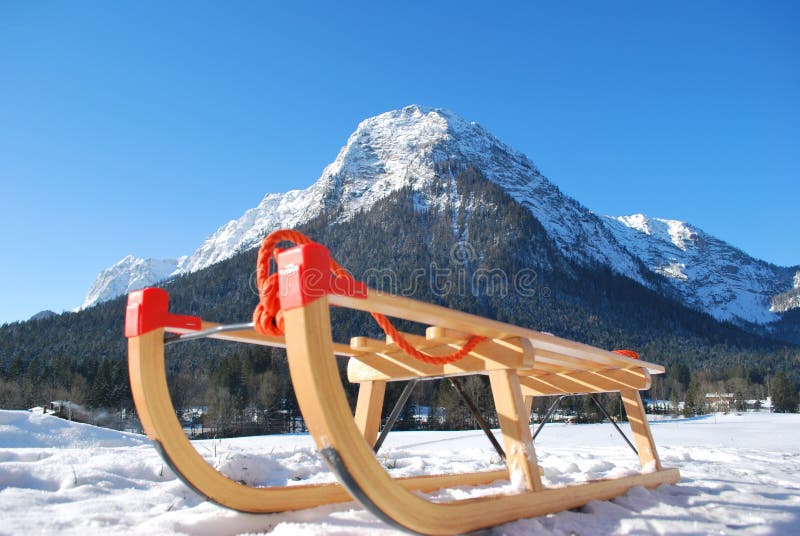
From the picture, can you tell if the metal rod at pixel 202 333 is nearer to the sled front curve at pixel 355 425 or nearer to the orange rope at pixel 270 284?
the orange rope at pixel 270 284

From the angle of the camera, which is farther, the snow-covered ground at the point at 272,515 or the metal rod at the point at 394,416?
the metal rod at the point at 394,416

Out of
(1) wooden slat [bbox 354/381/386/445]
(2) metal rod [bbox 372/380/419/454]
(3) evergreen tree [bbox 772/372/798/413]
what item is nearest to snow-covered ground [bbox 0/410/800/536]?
(2) metal rod [bbox 372/380/419/454]

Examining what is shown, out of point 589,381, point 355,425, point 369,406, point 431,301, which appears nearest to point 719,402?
point 431,301

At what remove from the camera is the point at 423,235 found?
119 m

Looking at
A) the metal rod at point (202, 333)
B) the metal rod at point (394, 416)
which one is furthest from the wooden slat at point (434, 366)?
the metal rod at point (202, 333)

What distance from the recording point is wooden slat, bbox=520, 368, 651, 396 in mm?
4422

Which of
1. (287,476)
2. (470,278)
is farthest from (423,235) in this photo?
(287,476)

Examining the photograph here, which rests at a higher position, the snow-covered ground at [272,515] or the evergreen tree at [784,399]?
the snow-covered ground at [272,515]

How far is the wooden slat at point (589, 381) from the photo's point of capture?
174 inches

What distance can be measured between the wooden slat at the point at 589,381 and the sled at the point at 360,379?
15.4 inches

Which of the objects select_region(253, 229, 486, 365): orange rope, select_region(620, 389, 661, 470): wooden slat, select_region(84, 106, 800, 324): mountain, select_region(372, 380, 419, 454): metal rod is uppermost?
select_region(84, 106, 800, 324): mountain

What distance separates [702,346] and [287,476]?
14215 cm

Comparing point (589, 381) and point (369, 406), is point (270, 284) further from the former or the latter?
point (589, 381)

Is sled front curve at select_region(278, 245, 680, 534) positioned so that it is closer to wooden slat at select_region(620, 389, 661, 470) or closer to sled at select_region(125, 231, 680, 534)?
sled at select_region(125, 231, 680, 534)
